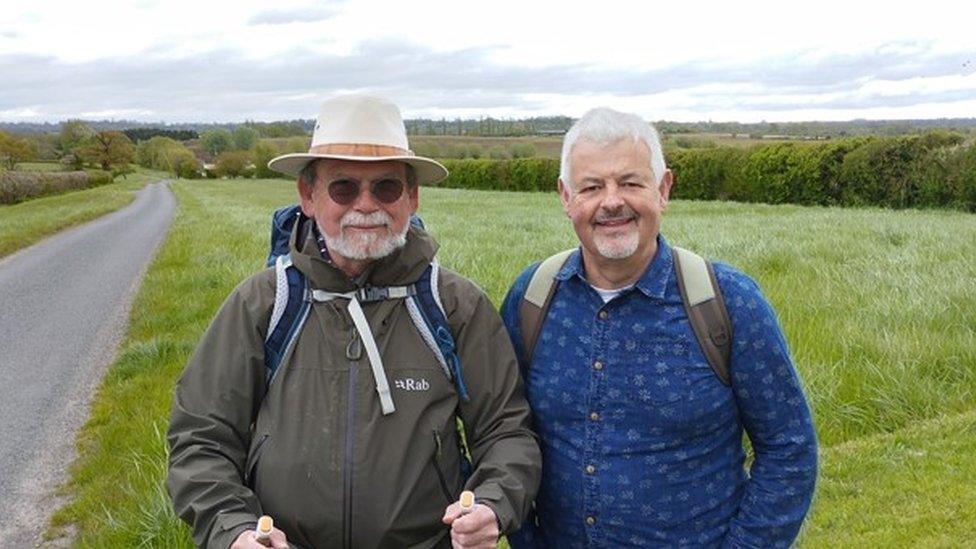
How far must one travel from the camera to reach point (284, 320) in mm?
2848

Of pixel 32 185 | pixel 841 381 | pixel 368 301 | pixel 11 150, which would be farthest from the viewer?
pixel 11 150

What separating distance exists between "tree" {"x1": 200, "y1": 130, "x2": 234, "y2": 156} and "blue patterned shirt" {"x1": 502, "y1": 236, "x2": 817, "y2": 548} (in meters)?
125

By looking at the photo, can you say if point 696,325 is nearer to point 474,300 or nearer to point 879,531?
point 474,300

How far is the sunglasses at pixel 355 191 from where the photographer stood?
3.01m

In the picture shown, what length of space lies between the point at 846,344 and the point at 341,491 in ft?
16.2

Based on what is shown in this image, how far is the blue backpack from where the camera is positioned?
285 cm

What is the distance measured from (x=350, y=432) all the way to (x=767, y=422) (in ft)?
4.01

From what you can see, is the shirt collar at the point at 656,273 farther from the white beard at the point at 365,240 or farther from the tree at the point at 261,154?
the tree at the point at 261,154

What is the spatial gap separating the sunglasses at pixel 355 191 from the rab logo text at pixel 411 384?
59 cm

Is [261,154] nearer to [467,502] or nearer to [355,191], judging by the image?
[355,191]

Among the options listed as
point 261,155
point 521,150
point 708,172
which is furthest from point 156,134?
point 708,172

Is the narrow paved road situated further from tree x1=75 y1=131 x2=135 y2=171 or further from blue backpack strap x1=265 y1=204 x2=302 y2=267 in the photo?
tree x1=75 y1=131 x2=135 y2=171

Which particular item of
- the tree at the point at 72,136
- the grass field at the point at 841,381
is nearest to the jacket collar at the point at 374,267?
the grass field at the point at 841,381

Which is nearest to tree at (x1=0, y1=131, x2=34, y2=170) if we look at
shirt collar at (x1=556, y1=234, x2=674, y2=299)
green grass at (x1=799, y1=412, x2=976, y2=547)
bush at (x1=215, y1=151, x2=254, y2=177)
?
bush at (x1=215, y1=151, x2=254, y2=177)
